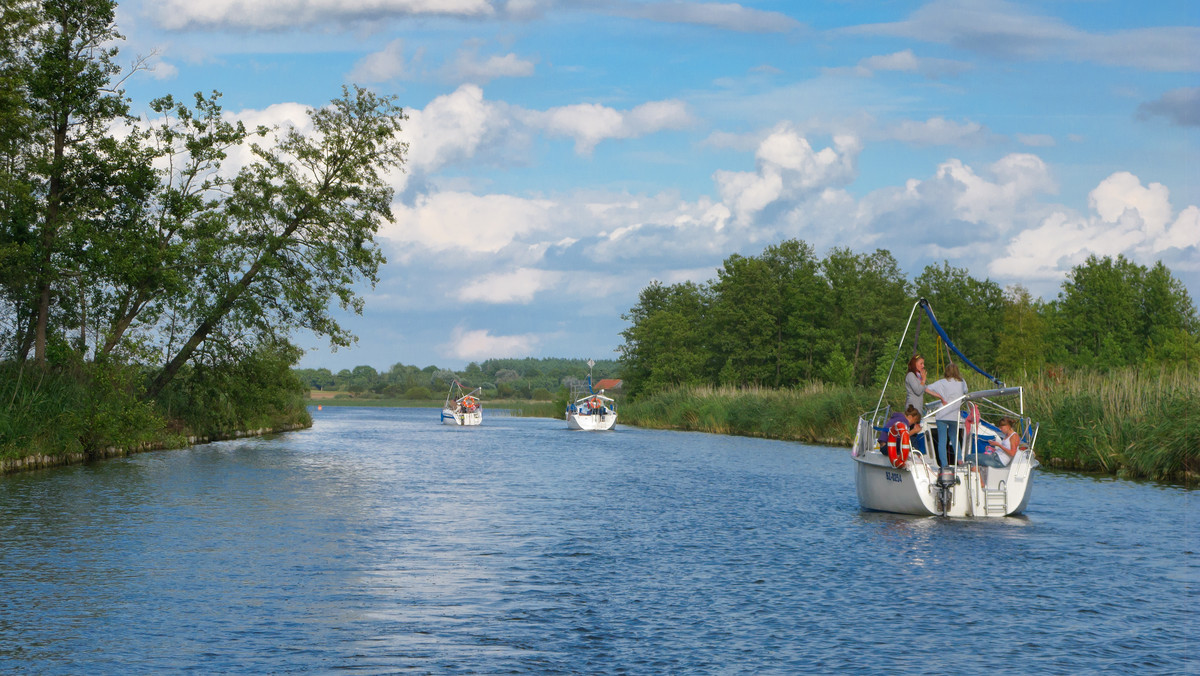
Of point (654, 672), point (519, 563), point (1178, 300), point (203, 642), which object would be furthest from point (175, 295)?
point (1178, 300)

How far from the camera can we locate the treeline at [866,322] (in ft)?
314

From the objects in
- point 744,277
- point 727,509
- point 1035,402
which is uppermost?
point 744,277

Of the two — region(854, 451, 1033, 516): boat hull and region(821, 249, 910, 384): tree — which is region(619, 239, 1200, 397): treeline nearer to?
region(821, 249, 910, 384): tree

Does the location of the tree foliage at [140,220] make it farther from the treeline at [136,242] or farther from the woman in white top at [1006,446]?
the woman in white top at [1006,446]

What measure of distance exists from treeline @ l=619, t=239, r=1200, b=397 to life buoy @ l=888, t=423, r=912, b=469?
226ft

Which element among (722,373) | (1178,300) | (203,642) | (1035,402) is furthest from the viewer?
(722,373)

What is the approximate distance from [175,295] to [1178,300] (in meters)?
88.7

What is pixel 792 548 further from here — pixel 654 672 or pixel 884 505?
pixel 654 672

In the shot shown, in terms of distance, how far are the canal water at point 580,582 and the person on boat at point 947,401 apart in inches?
66.8

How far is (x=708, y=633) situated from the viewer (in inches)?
467

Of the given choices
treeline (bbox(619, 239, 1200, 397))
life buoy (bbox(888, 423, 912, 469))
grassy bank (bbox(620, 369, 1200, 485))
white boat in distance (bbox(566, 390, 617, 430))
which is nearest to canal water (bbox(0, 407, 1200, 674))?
life buoy (bbox(888, 423, 912, 469))

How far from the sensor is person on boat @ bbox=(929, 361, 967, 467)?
20.7 meters

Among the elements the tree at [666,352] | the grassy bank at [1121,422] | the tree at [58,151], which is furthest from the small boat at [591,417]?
the tree at [58,151]

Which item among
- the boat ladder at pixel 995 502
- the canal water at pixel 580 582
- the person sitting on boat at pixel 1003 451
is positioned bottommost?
the canal water at pixel 580 582
